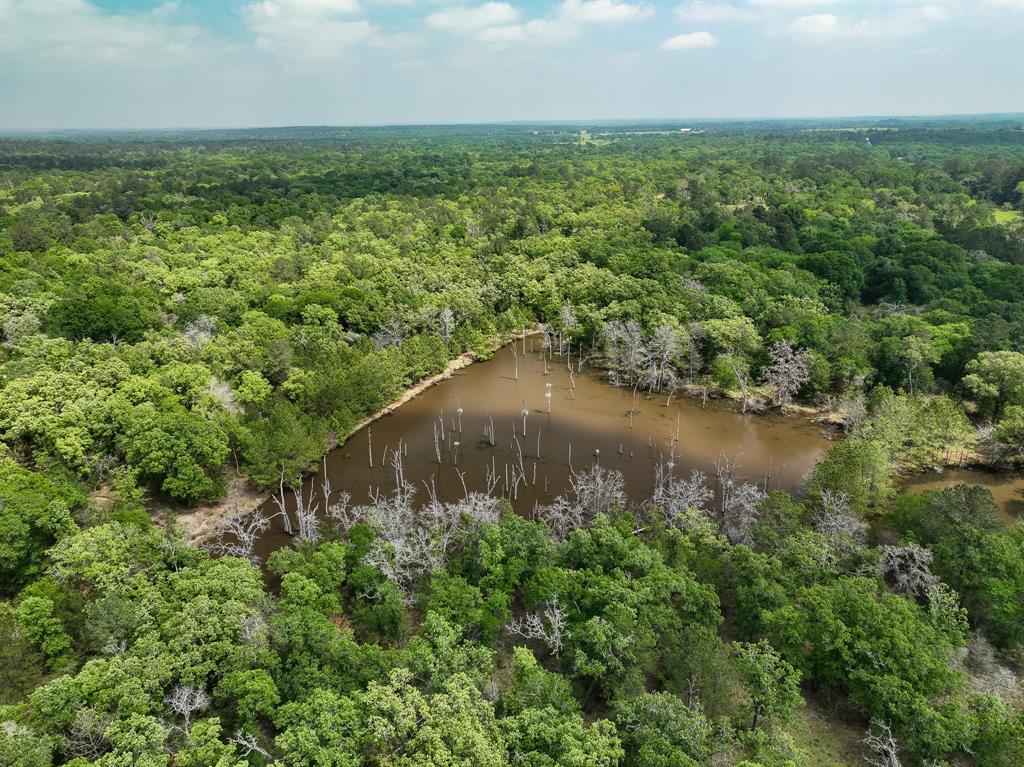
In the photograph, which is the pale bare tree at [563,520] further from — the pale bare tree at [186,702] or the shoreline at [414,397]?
the shoreline at [414,397]

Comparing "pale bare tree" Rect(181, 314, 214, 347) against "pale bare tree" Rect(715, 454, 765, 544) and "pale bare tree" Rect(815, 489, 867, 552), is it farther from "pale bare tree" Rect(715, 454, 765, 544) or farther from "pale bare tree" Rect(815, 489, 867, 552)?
Result: "pale bare tree" Rect(815, 489, 867, 552)

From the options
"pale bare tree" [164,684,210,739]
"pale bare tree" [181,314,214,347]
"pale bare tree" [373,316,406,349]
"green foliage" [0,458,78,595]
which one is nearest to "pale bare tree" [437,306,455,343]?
"pale bare tree" [373,316,406,349]

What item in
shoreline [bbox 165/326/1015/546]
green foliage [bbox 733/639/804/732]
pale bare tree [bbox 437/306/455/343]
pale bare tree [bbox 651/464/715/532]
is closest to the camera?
green foliage [bbox 733/639/804/732]

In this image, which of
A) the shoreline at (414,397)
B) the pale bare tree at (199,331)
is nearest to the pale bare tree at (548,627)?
the shoreline at (414,397)

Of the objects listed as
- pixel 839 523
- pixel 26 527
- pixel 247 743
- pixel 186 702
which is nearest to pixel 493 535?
pixel 247 743

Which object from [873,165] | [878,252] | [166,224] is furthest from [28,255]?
[873,165]

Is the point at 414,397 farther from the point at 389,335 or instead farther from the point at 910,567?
the point at 910,567
